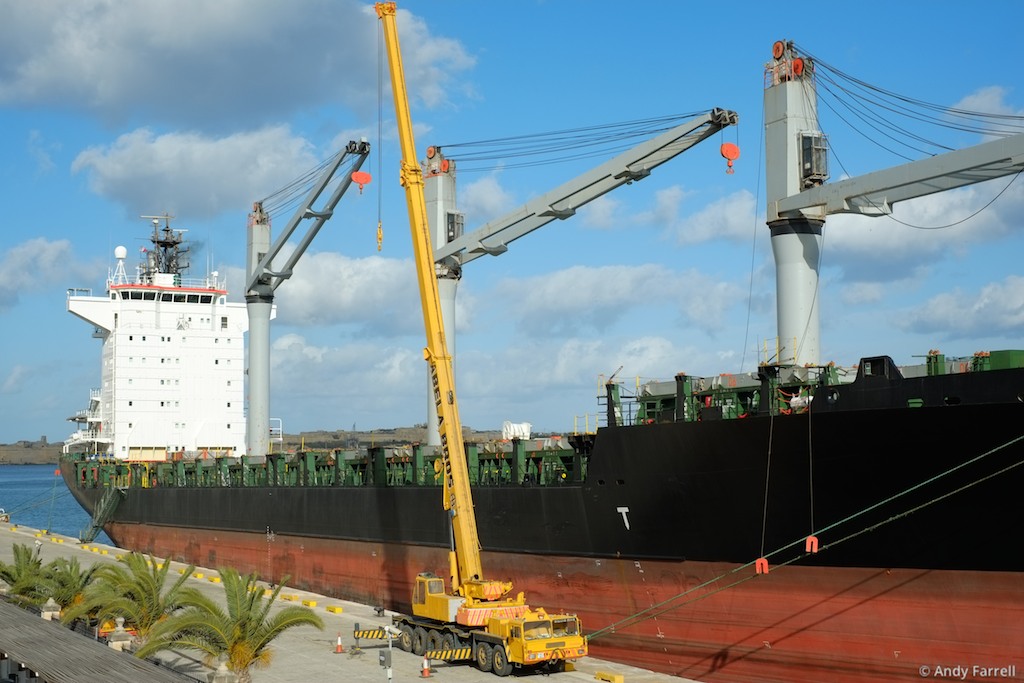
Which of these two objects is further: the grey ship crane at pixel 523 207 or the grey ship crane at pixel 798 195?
the grey ship crane at pixel 523 207

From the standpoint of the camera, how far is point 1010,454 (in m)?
14.7

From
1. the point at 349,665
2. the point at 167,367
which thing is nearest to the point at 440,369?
the point at 349,665

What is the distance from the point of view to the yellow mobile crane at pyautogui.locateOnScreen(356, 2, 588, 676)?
16844mm

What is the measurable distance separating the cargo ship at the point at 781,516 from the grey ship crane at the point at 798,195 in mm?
56

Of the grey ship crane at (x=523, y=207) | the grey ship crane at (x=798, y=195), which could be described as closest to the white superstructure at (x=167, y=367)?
the grey ship crane at (x=523, y=207)

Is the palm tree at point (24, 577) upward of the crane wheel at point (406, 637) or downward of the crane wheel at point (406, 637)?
upward

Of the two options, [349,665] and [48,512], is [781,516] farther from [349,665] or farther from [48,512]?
[48,512]

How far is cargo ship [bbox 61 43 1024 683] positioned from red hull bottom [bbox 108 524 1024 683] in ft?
0.10

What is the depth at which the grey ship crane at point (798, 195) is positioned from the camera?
61.7 feet

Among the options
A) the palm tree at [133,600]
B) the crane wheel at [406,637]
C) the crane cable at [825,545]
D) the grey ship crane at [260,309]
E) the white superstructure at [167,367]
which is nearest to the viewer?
the crane cable at [825,545]

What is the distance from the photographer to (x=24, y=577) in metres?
20.5

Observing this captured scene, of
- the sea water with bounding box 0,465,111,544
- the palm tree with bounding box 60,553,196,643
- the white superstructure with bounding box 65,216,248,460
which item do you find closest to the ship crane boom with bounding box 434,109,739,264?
the palm tree with bounding box 60,553,196,643

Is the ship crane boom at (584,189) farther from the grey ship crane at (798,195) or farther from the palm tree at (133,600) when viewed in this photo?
the palm tree at (133,600)

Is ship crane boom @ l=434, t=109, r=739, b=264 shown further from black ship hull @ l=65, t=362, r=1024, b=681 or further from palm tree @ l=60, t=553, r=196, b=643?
palm tree @ l=60, t=553, r=196, b=643
